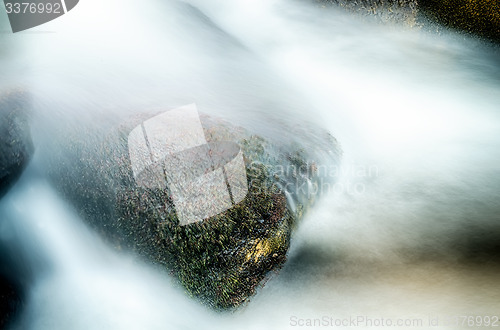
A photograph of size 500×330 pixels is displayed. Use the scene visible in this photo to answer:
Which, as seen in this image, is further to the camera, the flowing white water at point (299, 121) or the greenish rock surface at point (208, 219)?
the flowing white water at point (299, 121)

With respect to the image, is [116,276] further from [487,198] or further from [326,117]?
[487,198]

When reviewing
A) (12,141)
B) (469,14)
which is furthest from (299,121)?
(469,14)

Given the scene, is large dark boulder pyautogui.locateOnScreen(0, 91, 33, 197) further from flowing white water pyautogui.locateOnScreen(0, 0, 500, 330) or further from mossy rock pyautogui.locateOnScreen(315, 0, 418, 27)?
mossy rock pyautogui.locateOnScreen(315, 0, 418, 27)

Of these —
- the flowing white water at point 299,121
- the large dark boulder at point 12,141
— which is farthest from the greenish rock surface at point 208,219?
the large dark boulder at point 12,141

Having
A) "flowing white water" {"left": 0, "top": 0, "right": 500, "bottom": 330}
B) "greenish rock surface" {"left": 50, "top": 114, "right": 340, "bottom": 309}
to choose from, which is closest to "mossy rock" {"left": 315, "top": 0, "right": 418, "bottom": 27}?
"flowing white water" {"left": 0, "top": 0, "right": 500, "bottom": 330}

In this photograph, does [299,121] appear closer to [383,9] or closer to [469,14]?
[383,9]

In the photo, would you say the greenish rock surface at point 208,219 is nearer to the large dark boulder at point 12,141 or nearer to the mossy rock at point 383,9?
the large dark boulder at point 12,141
